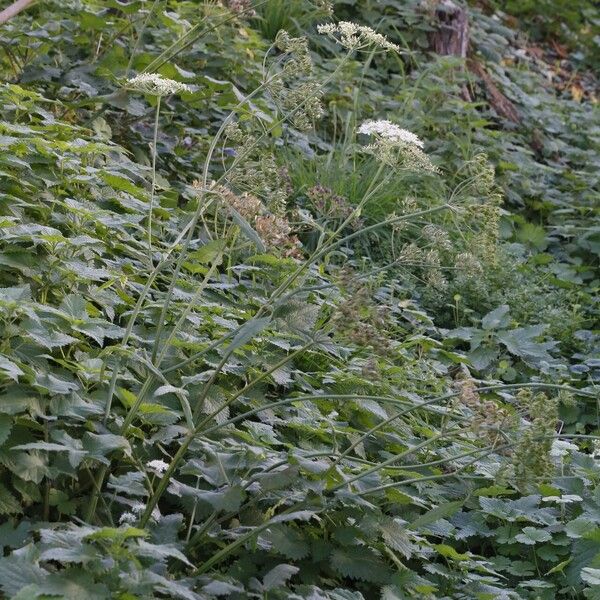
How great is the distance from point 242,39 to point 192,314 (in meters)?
2.90

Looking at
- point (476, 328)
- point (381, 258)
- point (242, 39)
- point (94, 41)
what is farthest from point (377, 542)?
point (242, 39)

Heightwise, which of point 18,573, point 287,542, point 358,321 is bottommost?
point 287,542

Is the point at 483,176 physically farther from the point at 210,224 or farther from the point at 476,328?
the point at 476,328

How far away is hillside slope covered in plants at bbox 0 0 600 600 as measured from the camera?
242cm

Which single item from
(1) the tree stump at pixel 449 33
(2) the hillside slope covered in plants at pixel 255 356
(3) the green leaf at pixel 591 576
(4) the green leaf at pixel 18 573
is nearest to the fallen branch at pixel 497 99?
(1) the tree stump at pixel 449 33

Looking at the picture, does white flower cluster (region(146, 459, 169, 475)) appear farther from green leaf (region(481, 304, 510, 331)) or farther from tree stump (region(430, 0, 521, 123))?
tree stump (region(430, 0, 521, 123))

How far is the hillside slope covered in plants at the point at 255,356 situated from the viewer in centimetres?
242

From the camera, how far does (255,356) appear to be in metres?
3.17

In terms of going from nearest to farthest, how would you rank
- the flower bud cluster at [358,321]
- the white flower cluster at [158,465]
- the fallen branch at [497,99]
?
the flower bud cluster at [358,321], the white flower cluster at [158,465], the fallen branch at [497,99]

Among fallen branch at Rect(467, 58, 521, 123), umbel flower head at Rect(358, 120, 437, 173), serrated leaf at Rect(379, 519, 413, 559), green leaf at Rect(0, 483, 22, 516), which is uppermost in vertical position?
umbel flower head at Rect(358, 120, 437, 173)

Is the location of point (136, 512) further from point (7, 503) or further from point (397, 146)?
point (397, 146)

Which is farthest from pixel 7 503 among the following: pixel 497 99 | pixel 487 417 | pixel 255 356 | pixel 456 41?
pixel 456 41

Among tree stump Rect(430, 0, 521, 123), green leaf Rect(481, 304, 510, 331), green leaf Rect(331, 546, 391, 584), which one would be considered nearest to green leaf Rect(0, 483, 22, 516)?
green leaf Rect(331, 546, 391, 584)

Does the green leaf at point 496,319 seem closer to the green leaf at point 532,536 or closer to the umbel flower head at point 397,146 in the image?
the green leaf at point 532,536
